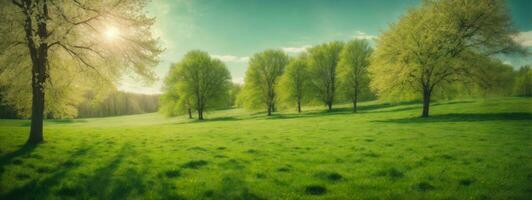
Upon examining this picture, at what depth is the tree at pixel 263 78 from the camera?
2029 inches

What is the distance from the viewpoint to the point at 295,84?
5019cm

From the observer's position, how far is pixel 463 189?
23.6 ft

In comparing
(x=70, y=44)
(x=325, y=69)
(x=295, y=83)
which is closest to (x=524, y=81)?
(x=325, y=69)

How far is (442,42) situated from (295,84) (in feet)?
92.6

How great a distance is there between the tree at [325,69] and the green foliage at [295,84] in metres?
1.75

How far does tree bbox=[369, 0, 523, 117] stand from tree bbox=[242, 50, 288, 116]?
89.2 ft

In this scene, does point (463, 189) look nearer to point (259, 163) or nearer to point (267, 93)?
point (259, 163)

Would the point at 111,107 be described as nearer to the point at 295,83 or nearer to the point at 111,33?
the point at 295,83

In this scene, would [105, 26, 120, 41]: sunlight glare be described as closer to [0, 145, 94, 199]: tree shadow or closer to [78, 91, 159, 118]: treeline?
[0, 145, 94, 199]: tree shadow

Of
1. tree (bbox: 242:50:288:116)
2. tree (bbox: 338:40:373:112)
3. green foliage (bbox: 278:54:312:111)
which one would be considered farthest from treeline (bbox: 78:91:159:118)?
tree (bbox: 338:40:373:112)

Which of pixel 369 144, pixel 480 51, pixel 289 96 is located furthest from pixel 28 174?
pixel 289 96

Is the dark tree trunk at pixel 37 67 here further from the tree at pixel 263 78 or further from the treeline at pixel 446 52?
the tree at pixel 263 78

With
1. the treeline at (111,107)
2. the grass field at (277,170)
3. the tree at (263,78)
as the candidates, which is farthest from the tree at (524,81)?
the treeline at (111,107)

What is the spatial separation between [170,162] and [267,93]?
139 feet
